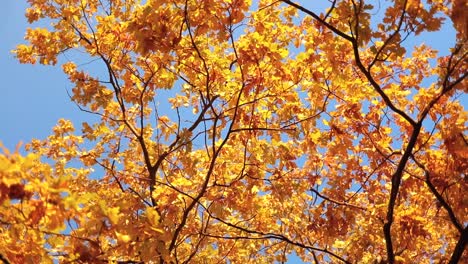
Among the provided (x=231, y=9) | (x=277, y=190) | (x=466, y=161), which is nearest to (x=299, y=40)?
(x=231, y=9)

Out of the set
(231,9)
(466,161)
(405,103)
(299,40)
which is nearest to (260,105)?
(299,40)

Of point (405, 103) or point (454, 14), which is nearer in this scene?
point (454, 14)

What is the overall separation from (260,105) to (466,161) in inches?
102

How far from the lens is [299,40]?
654cm

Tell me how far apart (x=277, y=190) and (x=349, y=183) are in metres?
1.37

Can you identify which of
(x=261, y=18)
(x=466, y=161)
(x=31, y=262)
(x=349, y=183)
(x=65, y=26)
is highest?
(x=65, y=26)

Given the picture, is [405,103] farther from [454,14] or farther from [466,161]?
[454,14]

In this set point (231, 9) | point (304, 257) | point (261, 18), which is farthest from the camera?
point (304, 257)

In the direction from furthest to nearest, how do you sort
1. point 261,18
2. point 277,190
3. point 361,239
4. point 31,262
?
point 361,239 < point 277,190 < point 261,18 < point 31,262

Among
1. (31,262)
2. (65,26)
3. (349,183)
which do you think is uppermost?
(65,26)

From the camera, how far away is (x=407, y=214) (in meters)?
5.54

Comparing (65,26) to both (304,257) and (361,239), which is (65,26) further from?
(304,257)

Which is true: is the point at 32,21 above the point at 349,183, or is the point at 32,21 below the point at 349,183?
above

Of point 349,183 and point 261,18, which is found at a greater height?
point 261,18
